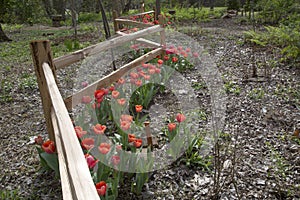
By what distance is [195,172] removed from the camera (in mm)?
2629

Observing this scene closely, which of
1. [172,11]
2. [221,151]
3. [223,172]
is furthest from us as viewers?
[172,11]

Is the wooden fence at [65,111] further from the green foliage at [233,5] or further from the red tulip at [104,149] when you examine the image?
the green foliage at [233,5]

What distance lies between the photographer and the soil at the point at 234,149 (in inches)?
93.8

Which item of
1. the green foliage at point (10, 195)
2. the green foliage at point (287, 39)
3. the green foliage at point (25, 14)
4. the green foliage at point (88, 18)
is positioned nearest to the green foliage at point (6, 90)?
the green foliage at point (10, 195)

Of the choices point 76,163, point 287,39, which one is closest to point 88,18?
point 287,39

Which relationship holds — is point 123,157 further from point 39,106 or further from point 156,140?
point 39,106

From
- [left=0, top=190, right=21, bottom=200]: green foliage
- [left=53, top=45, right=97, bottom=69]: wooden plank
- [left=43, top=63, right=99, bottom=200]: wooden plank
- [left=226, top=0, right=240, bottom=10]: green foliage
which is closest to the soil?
[left=0, top=190, right=21, bottom=200]: green foliage

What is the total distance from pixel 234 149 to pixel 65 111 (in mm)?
1715

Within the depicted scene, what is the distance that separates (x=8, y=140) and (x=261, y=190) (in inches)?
105

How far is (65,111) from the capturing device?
5.29 feet

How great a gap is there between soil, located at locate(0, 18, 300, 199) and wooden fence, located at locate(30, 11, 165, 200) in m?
0.51

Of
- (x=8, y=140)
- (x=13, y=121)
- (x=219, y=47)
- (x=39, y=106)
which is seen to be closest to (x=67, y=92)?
(x=39, y=106)

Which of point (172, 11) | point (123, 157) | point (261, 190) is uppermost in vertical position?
point (172, 11)

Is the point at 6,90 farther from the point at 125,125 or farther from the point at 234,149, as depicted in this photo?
the point at 234,149
